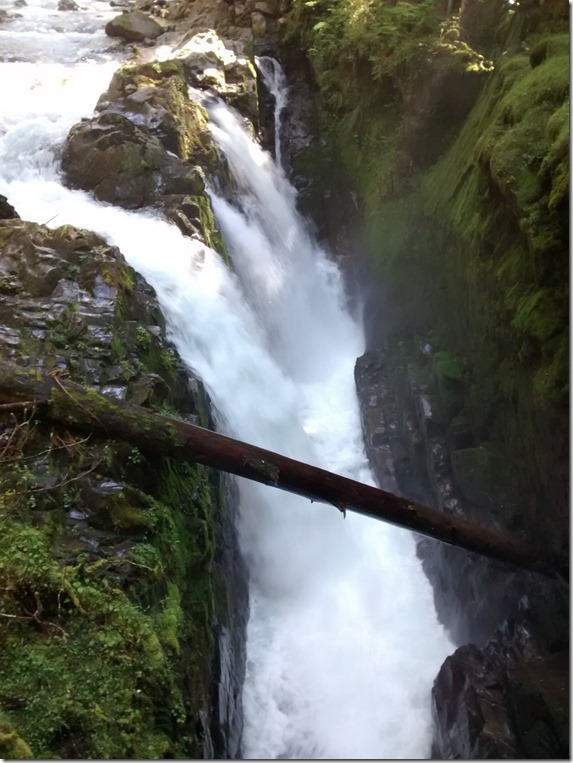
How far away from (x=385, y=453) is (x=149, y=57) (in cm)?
1324

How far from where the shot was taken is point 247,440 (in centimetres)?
793

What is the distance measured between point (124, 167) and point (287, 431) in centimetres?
524

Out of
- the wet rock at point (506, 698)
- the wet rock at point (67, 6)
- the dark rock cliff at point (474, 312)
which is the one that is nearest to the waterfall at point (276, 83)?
the dark rock cliff at point (474, 312)

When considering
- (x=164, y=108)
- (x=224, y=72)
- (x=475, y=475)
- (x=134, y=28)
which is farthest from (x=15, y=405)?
(x=134, y=28)

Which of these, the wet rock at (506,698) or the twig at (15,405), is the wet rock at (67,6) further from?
the wet rock at (506,698)

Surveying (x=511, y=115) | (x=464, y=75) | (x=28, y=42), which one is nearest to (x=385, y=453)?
(x=511, y=115)

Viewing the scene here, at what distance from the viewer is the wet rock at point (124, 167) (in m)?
10.5

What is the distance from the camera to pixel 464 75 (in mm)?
9789

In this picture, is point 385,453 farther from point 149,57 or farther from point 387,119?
point 149,57

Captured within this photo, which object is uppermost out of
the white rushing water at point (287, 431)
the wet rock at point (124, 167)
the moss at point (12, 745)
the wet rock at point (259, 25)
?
the wet rock at point (259, 25)

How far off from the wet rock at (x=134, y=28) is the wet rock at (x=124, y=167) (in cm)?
933

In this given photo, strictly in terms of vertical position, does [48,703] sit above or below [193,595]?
above

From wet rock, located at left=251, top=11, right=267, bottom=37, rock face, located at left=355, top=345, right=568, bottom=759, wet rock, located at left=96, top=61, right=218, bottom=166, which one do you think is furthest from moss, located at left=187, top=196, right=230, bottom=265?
wet rock, located at left=251, top=11, right=267, bottom=37

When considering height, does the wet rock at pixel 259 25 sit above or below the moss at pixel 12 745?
above
